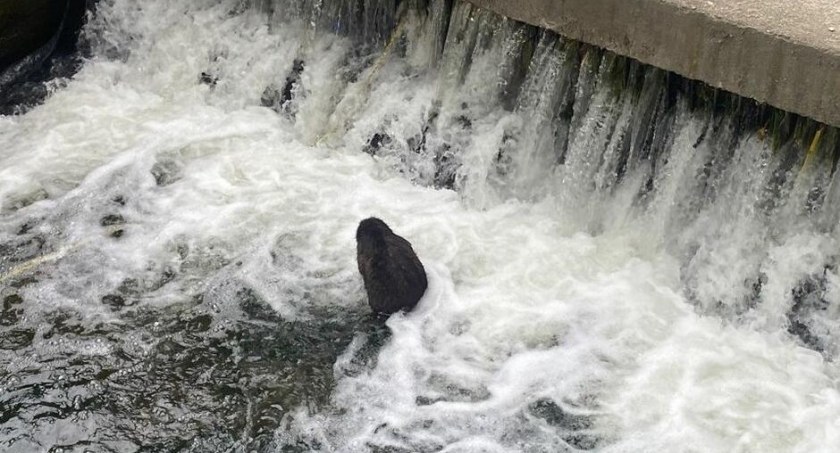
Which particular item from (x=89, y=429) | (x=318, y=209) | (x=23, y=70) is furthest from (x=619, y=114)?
(x=23, y=70)

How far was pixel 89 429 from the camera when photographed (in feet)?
15.1

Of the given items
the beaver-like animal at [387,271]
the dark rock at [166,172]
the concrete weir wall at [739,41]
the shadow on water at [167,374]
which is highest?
the concrete weir wall at [739,41]

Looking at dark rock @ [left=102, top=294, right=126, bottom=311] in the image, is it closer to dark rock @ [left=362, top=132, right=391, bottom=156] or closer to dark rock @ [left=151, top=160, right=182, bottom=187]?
dark rock @ [left=151, top=160, right=182, bottom=187]

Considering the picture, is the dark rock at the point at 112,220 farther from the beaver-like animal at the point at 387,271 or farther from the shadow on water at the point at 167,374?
the beaver-like animal at the point at 387,271

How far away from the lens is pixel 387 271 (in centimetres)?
520

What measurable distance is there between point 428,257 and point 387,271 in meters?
0.54

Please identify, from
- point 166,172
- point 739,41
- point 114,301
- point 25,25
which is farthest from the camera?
point 25,25

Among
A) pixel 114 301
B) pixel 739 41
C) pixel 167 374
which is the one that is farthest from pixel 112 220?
pixel 739 41

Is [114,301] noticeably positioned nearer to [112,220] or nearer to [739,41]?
[112,220]

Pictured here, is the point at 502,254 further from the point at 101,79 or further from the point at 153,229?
the point at 101,79

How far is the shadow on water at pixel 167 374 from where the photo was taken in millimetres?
4582

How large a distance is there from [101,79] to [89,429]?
374 cm

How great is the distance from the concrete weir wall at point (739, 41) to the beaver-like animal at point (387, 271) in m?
1.54

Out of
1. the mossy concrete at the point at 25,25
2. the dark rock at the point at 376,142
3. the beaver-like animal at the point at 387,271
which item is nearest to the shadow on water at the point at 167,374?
the beaver-like animal at the point at 387,271
